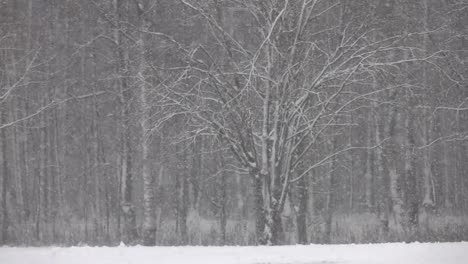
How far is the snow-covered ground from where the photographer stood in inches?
337

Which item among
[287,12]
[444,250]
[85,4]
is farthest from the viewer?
[85,4]

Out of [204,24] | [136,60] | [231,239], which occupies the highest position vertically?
[204,24]

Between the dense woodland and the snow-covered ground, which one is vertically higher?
the dense woodland

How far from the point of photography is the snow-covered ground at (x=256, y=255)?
857 centimetres

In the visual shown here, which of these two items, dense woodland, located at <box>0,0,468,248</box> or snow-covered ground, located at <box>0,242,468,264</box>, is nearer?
snow-covered ground, located at <box>0,242,468,264</box>

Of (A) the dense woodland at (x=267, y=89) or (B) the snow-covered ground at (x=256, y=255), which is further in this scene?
(A) the dense woodland at (x=267, y=89)

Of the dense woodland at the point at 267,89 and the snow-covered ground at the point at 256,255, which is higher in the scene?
the dense woodland at the point at 267,89

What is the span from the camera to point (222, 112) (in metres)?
12.1

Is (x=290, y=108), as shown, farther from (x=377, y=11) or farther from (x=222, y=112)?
(x=377, y=11)

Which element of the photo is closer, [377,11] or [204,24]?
[377,11]

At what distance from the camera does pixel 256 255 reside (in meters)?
8.93

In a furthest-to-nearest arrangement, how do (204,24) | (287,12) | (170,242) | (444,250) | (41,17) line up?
(41,17), (170,242), (204,24), (287,12), (444,250)

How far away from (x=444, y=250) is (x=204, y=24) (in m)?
8.12

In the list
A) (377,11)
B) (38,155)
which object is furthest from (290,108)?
(38,155)
